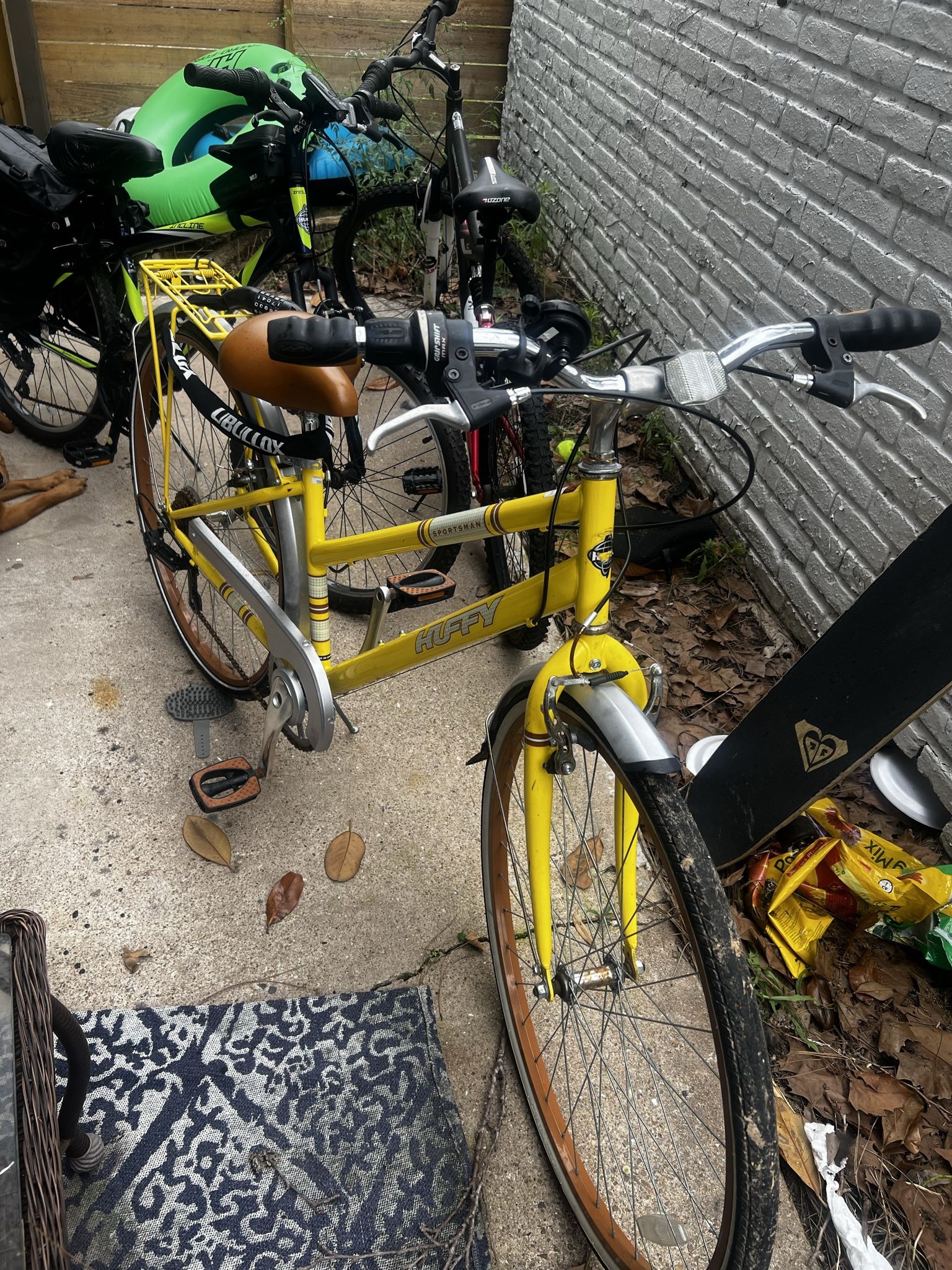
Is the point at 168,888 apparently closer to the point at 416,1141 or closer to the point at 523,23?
the point at 416,1141

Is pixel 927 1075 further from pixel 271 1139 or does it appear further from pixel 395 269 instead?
pixel 395 269

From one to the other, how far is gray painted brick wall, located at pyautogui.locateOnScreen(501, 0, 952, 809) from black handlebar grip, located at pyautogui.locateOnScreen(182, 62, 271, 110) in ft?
5.25

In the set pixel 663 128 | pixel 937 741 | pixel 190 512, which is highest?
pixel 663 128

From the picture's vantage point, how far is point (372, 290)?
16.3ft

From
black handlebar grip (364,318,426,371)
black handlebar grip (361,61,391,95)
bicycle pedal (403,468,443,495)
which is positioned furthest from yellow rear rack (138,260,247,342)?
black handlebar grip (364,318,426,371)

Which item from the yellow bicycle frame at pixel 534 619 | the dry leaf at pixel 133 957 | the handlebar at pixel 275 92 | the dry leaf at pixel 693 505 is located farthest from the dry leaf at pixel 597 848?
the handlebar at pixel 275 92

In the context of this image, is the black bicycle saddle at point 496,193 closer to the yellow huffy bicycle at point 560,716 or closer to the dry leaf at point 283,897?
the yellow huffy bicycle at point 560,716

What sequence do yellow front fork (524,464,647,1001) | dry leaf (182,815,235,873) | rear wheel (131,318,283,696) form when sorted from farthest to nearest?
rear wheel (131,318,283,696) → dry leaf (182,815,235,873) → yellow front fork (524,464,647,1001)

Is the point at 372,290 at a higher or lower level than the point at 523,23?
lower

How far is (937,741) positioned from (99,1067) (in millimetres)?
2049

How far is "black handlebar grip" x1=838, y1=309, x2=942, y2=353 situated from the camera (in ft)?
4.26

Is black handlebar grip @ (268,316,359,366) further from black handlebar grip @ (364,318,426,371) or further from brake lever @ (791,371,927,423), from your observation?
brake lever @ (791,371,927,423)

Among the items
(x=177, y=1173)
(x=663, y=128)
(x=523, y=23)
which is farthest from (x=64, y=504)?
(x=523, y=23)

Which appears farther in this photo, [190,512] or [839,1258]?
[190,512]
